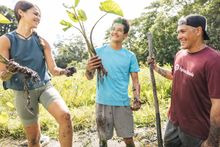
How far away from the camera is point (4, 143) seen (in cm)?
598

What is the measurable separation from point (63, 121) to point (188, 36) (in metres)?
1.42

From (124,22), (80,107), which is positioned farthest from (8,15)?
(124,22)

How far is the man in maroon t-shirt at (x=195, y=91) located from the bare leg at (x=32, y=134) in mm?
1413

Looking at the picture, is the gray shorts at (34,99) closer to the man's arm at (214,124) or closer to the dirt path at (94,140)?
the man's arm at (214,124)

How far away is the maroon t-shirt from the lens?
2998 mm

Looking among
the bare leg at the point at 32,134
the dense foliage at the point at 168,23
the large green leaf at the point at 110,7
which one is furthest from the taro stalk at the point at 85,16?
the dense foliage at the point at 168,23

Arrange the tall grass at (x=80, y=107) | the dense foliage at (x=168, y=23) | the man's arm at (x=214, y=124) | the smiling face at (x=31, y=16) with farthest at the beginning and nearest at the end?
the dense foliage at (x=168, y=23), the tall grass at (x=80, y=107), the smiling face at (x=31, y=16), the man's arm at (x=214, y=124)

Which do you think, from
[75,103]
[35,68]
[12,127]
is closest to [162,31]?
[75,103]

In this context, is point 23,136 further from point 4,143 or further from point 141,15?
point 141,15

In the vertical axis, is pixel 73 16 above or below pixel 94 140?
above

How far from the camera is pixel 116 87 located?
13.4 ft

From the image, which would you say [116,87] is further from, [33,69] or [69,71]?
[33,69]

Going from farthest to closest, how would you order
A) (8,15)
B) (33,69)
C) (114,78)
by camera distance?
(8,15)
(114,78)
(33,69)

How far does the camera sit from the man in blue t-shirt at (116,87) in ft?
13.4
